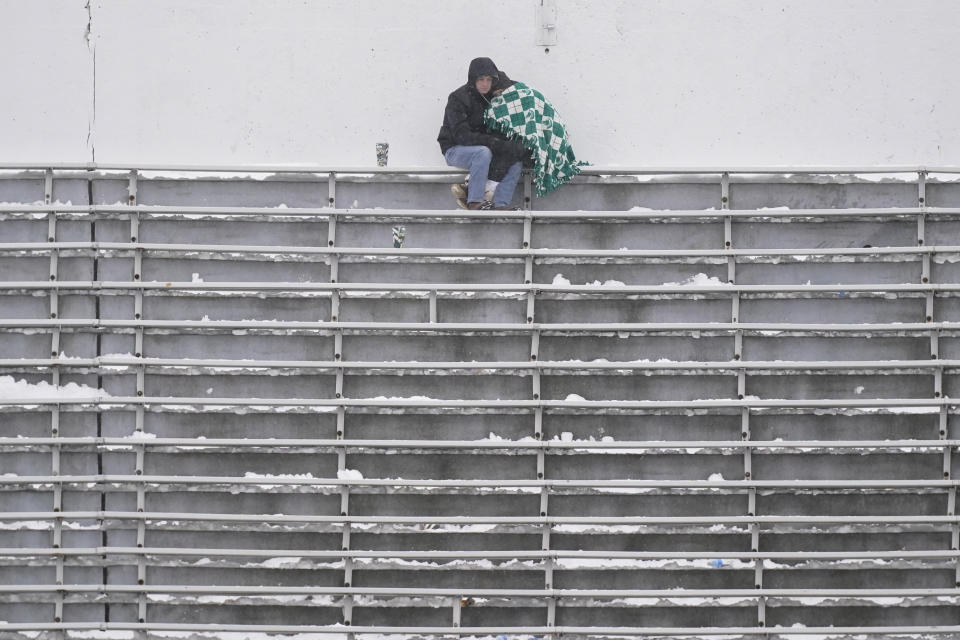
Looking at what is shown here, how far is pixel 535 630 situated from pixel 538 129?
317cm

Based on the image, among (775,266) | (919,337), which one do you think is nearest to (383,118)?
(775,266)

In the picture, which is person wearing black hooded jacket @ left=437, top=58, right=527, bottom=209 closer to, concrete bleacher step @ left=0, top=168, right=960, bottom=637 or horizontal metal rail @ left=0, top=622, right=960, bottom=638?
concrete bleacher step @ left=0, top=168, right=960, bottom=637

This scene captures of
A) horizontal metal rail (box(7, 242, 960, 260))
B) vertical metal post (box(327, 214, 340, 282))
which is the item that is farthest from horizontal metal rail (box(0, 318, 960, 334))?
horizontal metal rail (box(7, 242, 960, 260))

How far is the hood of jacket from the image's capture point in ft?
15.8

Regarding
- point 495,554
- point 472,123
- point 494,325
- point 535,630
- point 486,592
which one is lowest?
point 535,630

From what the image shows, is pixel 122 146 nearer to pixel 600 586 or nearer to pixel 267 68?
pixel 267 68

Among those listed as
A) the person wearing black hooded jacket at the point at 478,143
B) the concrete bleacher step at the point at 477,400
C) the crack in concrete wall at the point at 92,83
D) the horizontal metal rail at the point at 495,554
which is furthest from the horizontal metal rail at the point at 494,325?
the horizontal metal rail at the point at 495,554

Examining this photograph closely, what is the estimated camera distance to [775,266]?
5051 mm

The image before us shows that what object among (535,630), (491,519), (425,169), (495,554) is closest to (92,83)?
(425,169)

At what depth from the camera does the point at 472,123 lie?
498cm

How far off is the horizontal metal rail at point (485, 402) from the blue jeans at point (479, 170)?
1.30 meters

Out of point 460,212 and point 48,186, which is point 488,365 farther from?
point 48,186

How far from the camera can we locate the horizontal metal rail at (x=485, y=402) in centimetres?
496

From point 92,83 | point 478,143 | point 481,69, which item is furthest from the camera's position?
point 92,83
